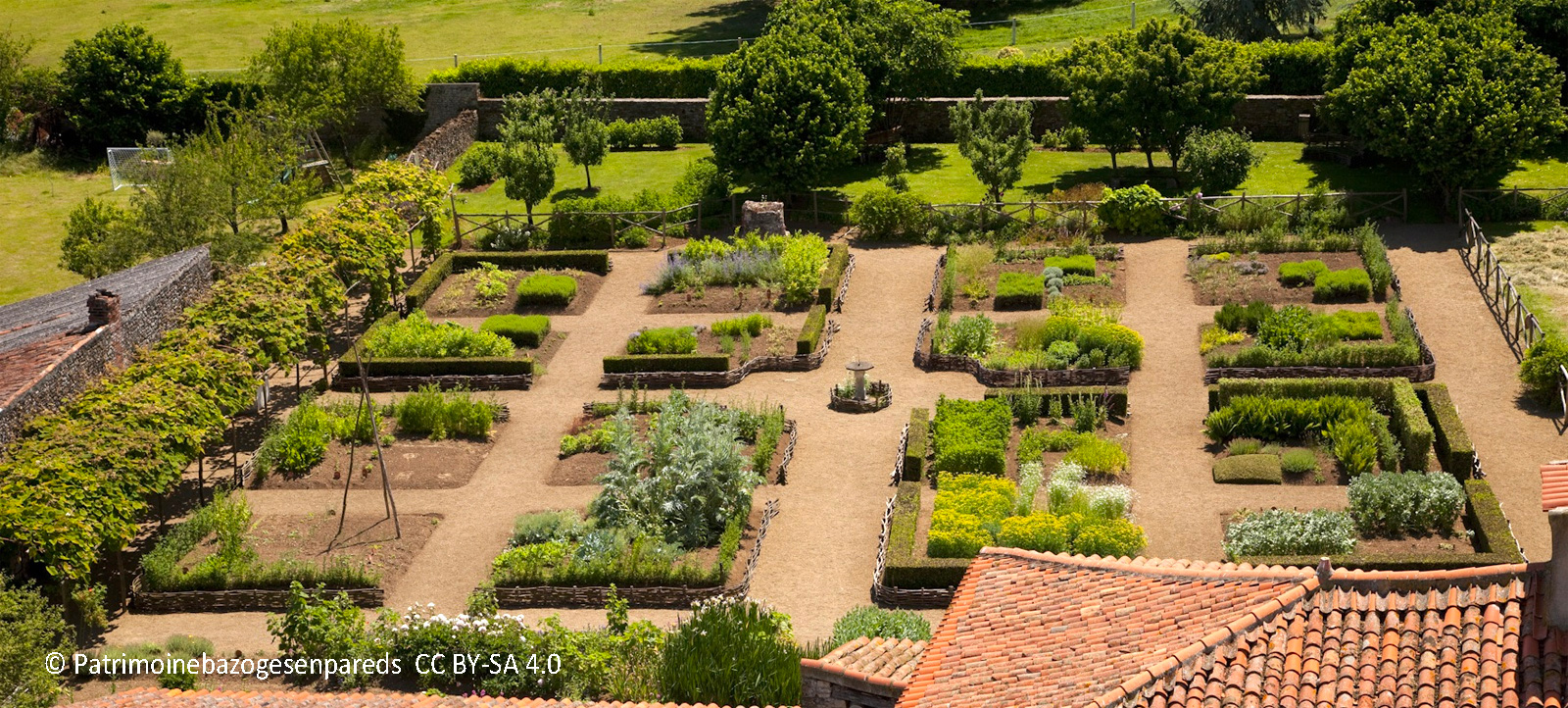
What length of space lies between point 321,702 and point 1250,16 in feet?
Result: 149

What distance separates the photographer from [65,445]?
3064 cm

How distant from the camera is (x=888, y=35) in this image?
53.6 m

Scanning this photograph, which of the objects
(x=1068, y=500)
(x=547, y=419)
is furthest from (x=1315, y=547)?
(x=547, y=419)

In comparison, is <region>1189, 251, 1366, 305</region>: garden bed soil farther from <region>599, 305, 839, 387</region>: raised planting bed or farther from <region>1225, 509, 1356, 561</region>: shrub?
<region>1225, 509, 1356, 561</region>: shrub

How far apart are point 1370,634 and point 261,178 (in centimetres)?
3682

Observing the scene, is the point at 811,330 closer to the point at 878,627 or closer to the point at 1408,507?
the point at 878,627

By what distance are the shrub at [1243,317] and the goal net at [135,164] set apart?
2841 centimetres

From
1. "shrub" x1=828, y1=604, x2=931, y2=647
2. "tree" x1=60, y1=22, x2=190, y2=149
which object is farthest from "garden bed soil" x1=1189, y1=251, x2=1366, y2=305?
"tree" x1=60, y1=22, x2=190, y2=149

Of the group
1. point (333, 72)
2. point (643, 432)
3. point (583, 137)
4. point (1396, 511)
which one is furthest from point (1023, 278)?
point (333, 72)

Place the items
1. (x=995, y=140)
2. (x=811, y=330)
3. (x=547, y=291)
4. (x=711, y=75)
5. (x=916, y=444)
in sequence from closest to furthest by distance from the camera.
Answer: (x=916, y=444), (x=811, y=330), (x=547, y=291), (x=995, y=140), (x=711, y=75)

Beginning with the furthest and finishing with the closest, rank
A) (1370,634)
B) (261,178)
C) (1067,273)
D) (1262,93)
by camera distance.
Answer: (1262,93), (261,178), (1067,273), (1370,634)

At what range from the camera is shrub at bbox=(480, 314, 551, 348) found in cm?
4134

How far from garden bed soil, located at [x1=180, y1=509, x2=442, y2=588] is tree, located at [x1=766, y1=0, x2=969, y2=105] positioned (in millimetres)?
23198

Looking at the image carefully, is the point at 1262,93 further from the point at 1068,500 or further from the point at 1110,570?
the point at 1110,570
